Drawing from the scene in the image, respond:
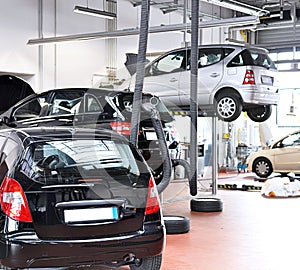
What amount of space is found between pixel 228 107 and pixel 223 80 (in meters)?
0.51

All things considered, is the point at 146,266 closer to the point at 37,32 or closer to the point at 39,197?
the point at 39,197

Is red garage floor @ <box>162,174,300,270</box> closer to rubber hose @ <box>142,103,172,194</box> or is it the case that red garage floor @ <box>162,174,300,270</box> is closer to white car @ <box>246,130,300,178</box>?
rubber hose @ <box>142,103,172,194</box>

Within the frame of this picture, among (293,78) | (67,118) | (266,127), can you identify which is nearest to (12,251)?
(67,118)

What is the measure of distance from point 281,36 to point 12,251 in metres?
16.7

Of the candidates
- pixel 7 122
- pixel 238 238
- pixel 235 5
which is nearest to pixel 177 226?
pixel 238 238

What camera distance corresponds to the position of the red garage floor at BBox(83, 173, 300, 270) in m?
5.30

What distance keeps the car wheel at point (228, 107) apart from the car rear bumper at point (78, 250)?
590 cm

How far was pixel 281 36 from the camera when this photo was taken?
61.9 ft

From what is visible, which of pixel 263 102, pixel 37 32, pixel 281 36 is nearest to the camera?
pixel 263 102

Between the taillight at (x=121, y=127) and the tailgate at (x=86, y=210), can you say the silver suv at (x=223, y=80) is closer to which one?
the taillight at (x=121, y=127)

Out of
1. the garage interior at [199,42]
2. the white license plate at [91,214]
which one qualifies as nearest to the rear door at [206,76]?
the garage interior at [199,42]

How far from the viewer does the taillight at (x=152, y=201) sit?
415 centimetres

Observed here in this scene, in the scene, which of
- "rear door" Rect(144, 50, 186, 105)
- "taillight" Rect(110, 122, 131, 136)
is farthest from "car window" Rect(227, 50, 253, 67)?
"taillight" Rect(110, 122, 131, 136)

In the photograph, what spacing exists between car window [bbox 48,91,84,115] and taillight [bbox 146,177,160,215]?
13.8 ft
